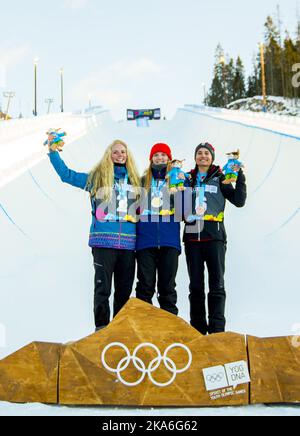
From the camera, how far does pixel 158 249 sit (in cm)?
376

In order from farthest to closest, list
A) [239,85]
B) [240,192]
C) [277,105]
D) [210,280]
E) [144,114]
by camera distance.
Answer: [239,85] → [277,105] → [144,114] → [240,192] → [210,280]

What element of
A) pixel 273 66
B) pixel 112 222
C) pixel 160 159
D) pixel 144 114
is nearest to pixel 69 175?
pixel 112 222

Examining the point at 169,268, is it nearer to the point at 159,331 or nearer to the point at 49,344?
the point at 159,331

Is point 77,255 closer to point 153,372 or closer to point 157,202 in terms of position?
point 157,202

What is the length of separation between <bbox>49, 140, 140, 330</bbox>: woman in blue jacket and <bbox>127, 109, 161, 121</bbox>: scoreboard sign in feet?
122

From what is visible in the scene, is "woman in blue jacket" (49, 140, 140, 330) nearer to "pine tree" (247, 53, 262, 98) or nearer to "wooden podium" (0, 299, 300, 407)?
"wooden podium" (0, 299, 300, 407)

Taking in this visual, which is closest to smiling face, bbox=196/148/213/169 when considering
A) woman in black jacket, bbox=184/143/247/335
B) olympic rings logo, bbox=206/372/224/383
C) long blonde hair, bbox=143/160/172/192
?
woman in black jacket, bbox=184/143/247/335

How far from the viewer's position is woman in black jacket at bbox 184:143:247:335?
3822mm

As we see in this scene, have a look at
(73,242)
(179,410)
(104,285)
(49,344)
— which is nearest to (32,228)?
(73,242)

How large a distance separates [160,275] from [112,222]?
18.8 inches

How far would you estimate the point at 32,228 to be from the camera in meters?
5.83

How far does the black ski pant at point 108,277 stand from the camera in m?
3.64
